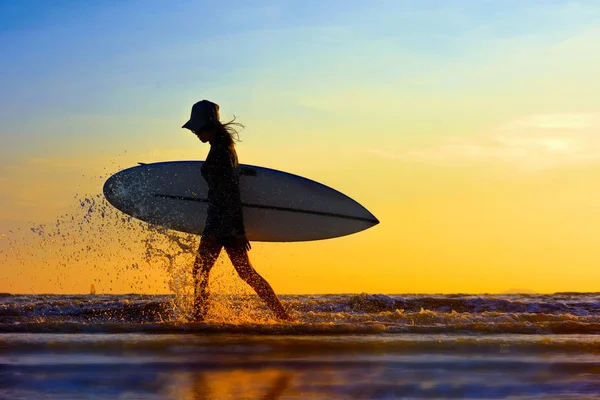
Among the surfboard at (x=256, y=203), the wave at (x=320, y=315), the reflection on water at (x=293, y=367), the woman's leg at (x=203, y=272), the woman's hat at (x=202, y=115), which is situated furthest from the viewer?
the surfboard at (x=256, y=203)

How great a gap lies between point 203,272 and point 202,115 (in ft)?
4.23

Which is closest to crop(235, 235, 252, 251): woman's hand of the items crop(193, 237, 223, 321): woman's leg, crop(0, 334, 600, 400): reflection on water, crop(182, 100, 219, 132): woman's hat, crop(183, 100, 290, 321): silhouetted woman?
Result: crop(183, 100, 290, 321): silhouetted woman

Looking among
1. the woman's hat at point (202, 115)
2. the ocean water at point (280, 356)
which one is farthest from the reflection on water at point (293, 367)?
the woman's hat at point (202, 115)

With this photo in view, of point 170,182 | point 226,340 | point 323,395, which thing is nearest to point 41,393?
point 323,395

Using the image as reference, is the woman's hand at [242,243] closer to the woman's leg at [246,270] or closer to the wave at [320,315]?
the woman's leg at [246,270]

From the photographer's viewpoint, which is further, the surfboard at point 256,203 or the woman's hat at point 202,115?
the surfboard at point 256,203

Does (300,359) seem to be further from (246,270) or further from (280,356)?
(246,270)

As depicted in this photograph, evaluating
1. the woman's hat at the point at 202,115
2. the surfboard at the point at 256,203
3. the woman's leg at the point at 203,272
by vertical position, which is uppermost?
the woman's hat at the point at 202,115

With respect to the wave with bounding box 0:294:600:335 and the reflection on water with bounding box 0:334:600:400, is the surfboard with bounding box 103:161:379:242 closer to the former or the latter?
the wave with bounding box 0:294:600:335

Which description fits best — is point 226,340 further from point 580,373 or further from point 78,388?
point 580,373

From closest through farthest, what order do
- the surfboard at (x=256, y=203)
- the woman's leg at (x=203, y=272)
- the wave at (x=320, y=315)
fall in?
the wave at (x=320, y=315), the woman's leg at (x=203, y=272), the surfboard at (x=256, y=203)

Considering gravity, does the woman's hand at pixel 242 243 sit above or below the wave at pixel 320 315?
above

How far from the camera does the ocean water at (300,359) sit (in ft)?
10.5

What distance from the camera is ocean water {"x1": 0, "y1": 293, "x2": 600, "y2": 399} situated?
126 inches
